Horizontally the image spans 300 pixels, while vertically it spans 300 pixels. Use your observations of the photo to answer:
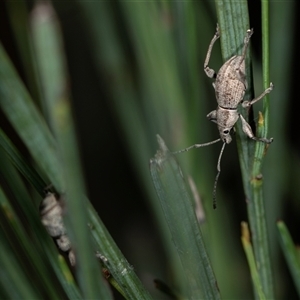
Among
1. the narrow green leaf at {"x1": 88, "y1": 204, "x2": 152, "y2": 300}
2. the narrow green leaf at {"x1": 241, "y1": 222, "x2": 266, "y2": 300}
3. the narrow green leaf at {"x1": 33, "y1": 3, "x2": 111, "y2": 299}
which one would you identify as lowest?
the narrow green leaf at {"x1": 241, "y1": 222, "x2": 266, "y2": 300}

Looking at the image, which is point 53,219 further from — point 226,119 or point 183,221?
point 226,119

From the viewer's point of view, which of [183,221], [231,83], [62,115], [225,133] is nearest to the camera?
[62,115]

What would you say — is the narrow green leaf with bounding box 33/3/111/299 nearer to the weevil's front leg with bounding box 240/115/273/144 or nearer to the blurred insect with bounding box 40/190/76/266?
the blurred insect with bounding box 40/190/76/266

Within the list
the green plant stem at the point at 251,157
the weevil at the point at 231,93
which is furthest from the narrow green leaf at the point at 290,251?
the weevil at the point at 231,93

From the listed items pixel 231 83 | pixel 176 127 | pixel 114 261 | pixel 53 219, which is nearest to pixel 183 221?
pixel 114 261

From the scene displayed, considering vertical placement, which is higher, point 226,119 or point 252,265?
point 226,119

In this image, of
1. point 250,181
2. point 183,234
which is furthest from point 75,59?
point 183,234

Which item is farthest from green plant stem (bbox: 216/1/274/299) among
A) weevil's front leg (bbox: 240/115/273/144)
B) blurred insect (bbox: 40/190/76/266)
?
blurred insect (bbox: 40/190/76/266)
